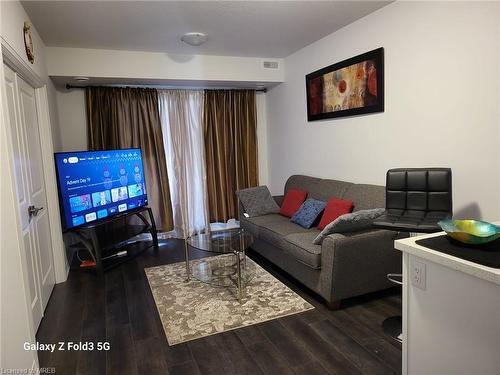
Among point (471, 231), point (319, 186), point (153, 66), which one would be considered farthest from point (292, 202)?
point (471, 231)

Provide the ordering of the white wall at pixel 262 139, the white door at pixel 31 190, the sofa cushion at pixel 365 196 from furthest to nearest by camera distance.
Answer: the white wall at pixel 262 139 < the sofa cushion at pixel 365 196 < the white door at pixel 31 190

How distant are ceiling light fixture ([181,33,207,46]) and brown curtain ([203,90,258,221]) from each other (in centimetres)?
137

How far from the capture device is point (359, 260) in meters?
2.66

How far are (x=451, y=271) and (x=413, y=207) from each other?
4.90 ft

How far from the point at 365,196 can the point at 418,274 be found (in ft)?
6.26

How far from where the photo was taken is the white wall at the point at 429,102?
7.73ft

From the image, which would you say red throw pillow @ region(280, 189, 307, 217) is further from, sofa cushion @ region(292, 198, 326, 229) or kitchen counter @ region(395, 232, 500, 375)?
kitchen counter @ region(395, 232, 500, 375)

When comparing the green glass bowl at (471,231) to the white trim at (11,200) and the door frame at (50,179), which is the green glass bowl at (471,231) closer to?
the white trim at (11,200)

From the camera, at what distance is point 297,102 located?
4.55m

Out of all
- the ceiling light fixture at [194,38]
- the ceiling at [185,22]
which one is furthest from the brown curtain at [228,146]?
the ceiling light fixture at [194,38]

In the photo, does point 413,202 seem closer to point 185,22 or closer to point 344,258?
point 344,258

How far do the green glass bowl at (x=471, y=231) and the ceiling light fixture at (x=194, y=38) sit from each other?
2.96 m

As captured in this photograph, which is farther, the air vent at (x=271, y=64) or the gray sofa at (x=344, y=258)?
the air vent at (x=271, y=64)

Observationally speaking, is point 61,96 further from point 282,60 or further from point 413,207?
point 413,207
